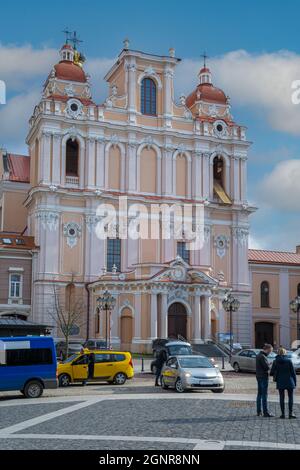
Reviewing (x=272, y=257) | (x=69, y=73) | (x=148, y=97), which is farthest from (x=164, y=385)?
(x=272, y=257)

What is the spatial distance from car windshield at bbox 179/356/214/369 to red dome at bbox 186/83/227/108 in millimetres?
43871

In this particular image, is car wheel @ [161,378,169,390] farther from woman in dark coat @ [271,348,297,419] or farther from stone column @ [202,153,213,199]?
stone column @ [202,153,213,199]

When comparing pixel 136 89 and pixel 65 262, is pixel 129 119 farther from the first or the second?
pixel 65 262

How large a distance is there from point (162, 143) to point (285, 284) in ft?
60.8

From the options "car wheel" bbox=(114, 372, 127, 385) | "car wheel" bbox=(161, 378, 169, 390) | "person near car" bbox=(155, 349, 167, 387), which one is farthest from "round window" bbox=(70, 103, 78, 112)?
"car wheel" bbox=(161, 378, 169, 390)

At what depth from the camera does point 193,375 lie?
26516 millimetres

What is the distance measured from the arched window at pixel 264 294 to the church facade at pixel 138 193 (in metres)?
3.15

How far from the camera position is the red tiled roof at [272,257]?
67.0 m

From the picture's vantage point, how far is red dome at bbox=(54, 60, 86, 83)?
2438 inches

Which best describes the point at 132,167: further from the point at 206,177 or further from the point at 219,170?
the point at 219,170

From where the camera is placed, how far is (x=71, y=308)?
188 ft

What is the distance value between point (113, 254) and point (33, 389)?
3387 cm
